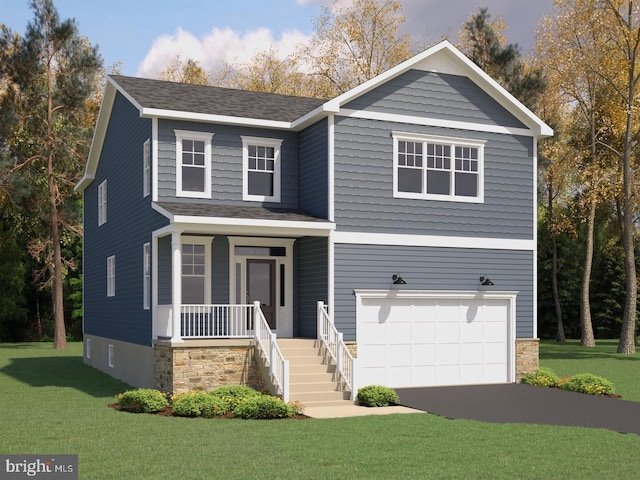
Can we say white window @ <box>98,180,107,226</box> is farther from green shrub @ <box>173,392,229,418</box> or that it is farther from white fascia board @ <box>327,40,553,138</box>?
green shrub @ <box>173,392,229,418</box>

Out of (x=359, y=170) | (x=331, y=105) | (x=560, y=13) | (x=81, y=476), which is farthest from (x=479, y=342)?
(x=560, y=13)

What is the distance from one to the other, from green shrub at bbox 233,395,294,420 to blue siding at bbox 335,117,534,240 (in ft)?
19.3

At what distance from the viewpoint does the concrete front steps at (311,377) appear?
18047 mm

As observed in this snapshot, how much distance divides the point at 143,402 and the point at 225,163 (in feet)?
24.1

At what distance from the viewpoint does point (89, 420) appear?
1512 cm

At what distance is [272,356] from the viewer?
1834cm

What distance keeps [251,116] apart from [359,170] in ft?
11.1

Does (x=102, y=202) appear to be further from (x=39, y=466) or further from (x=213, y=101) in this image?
(x=39, y=466)

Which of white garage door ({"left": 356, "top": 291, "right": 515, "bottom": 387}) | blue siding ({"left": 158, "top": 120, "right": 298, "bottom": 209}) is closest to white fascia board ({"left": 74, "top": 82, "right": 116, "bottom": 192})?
blue siding ({"left": 158, "top": 120, "right": 298, "bottom": 209})

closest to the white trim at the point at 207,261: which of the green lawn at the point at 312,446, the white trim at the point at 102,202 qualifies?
the green lawn at the point at 312,446

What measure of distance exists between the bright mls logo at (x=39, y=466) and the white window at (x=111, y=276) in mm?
15039

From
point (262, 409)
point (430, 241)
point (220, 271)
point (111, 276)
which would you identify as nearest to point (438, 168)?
point (430, 241)

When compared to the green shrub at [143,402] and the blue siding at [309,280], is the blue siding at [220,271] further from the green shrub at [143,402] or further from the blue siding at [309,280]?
the green shrub at [143,402]

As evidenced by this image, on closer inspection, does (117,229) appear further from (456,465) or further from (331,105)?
(456,465)
